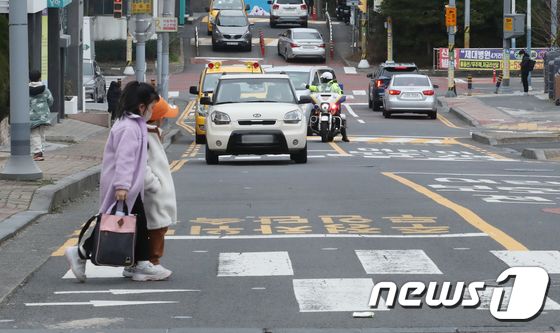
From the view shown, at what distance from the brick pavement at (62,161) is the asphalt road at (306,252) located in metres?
0.59

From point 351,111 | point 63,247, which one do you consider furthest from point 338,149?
point 351,111

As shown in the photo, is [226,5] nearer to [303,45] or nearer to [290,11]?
[290,11]

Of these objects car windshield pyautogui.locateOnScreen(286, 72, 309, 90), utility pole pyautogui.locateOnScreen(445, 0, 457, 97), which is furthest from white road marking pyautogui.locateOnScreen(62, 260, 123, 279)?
utility pole pyautogui.locateOnScreen(445, 0, 457, 97)

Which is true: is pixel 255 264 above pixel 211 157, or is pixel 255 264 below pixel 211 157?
above

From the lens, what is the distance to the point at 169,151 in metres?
32.2

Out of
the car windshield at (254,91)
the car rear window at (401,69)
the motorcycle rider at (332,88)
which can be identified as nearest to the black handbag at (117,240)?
the car windshield at (254,91)

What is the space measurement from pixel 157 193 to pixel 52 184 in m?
7.82

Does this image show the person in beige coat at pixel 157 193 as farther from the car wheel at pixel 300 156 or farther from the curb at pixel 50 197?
the car wheel at pixel 300 156

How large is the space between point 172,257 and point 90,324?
3302mm

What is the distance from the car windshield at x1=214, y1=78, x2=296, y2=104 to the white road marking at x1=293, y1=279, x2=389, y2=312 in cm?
1578

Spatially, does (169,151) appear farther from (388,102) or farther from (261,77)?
(388,102)

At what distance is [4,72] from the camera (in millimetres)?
25469

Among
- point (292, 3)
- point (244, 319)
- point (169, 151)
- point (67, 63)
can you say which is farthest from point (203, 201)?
point (292, 3)

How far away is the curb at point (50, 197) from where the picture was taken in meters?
14.6
